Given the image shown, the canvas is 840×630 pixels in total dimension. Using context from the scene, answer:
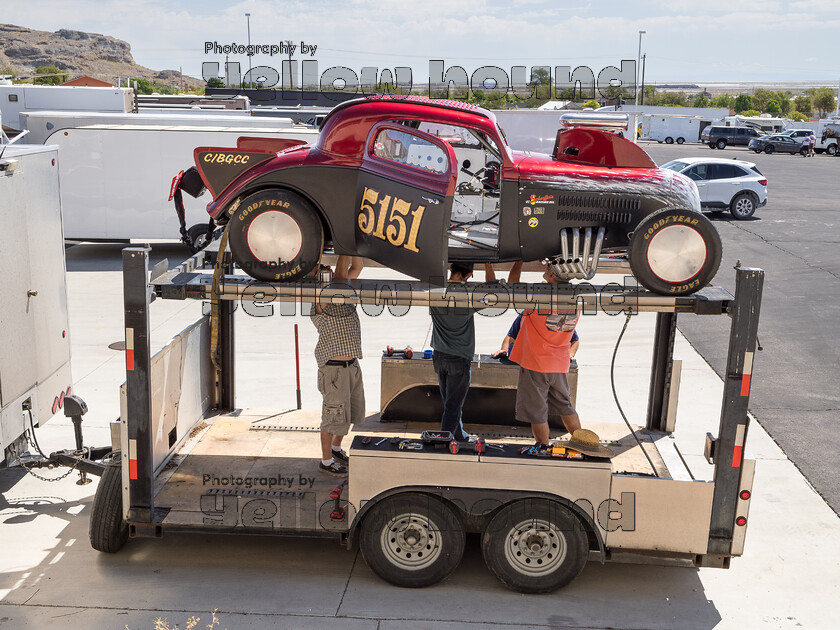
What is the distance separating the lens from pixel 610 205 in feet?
19.0

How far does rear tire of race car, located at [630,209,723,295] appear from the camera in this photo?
215 inches

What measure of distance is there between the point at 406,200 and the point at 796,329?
33.1ft

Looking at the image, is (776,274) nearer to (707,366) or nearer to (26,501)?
(707,366)

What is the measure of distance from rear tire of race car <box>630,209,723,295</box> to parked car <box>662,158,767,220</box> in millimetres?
19971

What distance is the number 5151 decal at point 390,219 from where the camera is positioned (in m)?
5.63

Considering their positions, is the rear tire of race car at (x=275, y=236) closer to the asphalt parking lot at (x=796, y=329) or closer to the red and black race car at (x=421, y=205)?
the red and black race car at (x=421, y=205)

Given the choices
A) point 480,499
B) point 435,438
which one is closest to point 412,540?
point 480,499

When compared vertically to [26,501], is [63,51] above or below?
above

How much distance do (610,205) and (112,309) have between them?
10386mm

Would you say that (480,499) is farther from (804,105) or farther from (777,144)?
(804,105)

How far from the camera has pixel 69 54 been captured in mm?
162875

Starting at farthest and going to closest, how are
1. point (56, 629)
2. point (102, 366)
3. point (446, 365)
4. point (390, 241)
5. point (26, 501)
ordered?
point (102, 366) < point (26, 501) < point (446, 365) < point (390, 241) < point (56, 629)

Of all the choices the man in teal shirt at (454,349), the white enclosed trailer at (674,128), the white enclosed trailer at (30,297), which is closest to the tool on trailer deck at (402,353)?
the man in teal shirt at (454,349)

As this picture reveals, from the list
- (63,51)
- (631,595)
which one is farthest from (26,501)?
(63,51)
